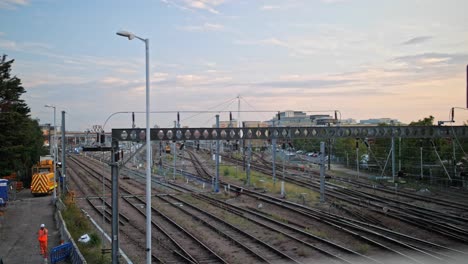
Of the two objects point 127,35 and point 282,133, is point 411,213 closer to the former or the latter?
point 282,133

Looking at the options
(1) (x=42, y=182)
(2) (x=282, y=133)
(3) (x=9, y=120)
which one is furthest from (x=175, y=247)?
(1) (x=42, y=182)

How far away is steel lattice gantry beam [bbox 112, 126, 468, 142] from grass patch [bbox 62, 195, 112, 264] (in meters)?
4.85

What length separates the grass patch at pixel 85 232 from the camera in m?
18.4

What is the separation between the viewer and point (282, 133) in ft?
74.6

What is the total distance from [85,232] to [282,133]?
10.9m

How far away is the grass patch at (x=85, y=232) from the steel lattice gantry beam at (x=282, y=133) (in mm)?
4851

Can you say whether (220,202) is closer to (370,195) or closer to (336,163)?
(370,195)

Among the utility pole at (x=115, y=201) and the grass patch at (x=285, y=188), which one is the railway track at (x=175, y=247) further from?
the grass patch at (x=285, y=188)

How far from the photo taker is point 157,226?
24.1 metres

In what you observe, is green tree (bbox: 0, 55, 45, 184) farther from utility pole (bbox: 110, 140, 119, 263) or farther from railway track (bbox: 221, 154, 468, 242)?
railway track (bbox: 221, 154, 468, 242)

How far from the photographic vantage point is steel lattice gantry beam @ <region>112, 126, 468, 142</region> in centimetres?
1894

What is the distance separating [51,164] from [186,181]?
13753 mm

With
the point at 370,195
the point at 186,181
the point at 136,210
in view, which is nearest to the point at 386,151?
the point at 370,195

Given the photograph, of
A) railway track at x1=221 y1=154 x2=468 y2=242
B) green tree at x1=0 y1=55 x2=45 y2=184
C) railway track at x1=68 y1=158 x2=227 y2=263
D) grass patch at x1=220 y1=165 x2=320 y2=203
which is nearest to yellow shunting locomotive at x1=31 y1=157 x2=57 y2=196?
green tree at x1=0 y1=55 x2=45 y2=184
